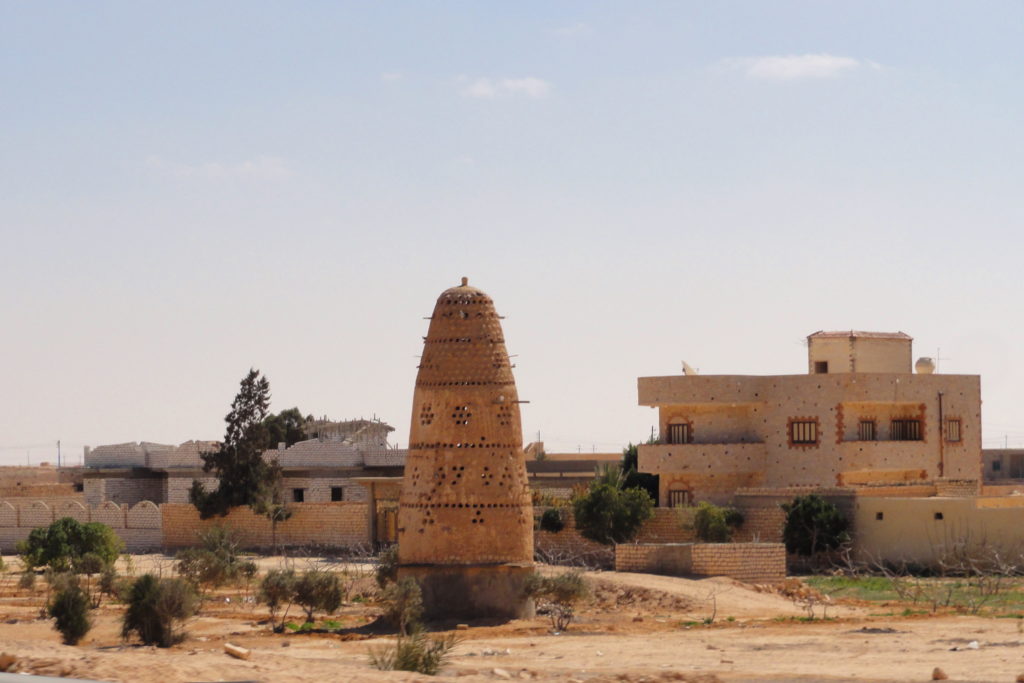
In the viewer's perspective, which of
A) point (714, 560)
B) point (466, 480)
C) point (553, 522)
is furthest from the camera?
point (553, 522)

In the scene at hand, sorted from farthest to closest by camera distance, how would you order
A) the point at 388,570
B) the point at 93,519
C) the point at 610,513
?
the point at 93,519
the point at 610,513
the point at 388,570

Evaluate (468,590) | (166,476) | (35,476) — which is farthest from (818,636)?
(35,476)

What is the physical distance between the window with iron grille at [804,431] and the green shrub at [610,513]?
228 inches

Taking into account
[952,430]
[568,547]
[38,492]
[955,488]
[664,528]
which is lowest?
[568,547]

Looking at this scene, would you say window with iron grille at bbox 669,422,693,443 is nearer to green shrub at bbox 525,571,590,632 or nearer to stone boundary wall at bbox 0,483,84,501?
green shrub at bbox 525,571,590,632

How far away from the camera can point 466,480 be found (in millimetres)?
26297

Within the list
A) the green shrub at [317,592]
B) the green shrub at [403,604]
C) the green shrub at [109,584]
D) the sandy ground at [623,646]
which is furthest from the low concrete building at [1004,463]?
the green shrub at [403,604]

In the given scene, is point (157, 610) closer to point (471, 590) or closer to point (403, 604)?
point (403, 604)

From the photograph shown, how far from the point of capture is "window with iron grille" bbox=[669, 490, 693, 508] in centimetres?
4394

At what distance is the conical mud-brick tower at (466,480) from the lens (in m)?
26.2

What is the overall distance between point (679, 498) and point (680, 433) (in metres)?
1.71

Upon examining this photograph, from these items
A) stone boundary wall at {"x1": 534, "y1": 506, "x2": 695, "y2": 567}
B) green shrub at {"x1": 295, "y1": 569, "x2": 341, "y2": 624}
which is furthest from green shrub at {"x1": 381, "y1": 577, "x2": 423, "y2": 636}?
stone boundary wall at {"x1": 534, "y1": 506, "x2": 695, "y2": 567}

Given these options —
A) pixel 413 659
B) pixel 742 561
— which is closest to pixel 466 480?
pixel 742 561

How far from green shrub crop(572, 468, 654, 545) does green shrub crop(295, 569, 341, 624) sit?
36.9 ft
